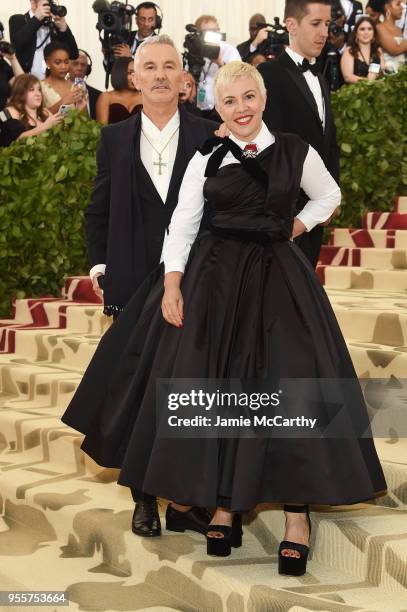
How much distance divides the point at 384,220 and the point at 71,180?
2.20m

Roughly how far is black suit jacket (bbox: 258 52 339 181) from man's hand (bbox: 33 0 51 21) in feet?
16.3

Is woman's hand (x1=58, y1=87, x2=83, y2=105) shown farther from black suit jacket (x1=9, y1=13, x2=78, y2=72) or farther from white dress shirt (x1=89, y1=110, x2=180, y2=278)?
white dress shirt (x1=89, y1=110, x2=180, y2=278)

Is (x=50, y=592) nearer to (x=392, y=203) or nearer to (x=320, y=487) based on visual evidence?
(x=320, y=487)

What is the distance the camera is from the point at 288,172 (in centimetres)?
334

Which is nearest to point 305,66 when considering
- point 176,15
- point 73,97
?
point 73,97

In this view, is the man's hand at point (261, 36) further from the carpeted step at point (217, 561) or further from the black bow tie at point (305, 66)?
the carpeted step at point (217, 561)

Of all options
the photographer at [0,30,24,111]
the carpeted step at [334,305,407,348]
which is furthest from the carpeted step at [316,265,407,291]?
the photographer at [0,30,24,111]

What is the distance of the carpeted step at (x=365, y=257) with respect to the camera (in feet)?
20.9

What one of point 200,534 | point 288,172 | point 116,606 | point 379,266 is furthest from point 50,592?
point 379,266

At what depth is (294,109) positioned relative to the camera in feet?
14.2

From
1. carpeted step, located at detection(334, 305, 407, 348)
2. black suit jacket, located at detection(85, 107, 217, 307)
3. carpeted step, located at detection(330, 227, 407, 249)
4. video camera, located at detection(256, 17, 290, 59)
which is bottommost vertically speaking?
carpeted step, located at detection(334, 305, 407, 348)

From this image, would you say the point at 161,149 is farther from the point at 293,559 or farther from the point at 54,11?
the point at 54,11

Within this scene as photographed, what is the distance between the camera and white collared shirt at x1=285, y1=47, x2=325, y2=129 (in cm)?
438

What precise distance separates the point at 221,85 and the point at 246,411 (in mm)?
1037
